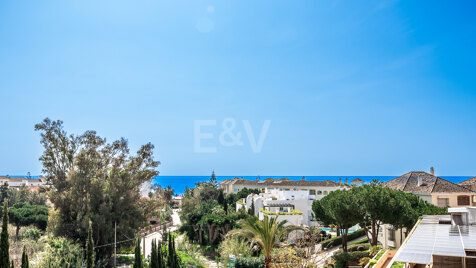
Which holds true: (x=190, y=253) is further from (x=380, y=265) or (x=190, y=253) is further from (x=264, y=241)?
(x=380, y=265)

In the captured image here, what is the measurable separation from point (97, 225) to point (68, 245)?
9.76ft

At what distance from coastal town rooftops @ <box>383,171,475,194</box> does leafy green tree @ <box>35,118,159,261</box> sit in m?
23.6

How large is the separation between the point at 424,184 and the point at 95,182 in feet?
94.3

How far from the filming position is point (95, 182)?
24.8 m

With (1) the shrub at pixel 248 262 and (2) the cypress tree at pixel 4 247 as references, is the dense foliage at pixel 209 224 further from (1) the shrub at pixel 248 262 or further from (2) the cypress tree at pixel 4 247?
(2) the cypress tree at pixel 4 247

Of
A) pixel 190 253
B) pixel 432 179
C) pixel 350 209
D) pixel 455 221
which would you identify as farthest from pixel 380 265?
pixel 432 179

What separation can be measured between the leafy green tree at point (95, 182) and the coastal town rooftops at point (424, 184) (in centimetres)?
2360

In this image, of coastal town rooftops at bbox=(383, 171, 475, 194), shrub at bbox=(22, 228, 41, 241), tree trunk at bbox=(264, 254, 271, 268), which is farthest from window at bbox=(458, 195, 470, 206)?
shrub at bbox=(22, 228, 41, 241)

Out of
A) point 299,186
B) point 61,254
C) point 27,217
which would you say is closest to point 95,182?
point 61,254

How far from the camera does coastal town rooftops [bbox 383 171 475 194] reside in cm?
3084

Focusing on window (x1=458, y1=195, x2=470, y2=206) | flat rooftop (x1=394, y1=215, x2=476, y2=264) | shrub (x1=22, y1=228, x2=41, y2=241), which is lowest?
shrub (x1=22, y1=228, x2=41, y2=241)

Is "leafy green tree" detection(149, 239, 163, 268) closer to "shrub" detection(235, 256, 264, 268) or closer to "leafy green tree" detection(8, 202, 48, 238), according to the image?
"shrub" detection(235, 256, 264, 268)

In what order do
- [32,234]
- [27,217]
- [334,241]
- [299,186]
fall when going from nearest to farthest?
[32,234]
[334,241]
[27,217]
[299,186]

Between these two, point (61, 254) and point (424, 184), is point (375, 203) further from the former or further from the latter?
point (61, 254)
